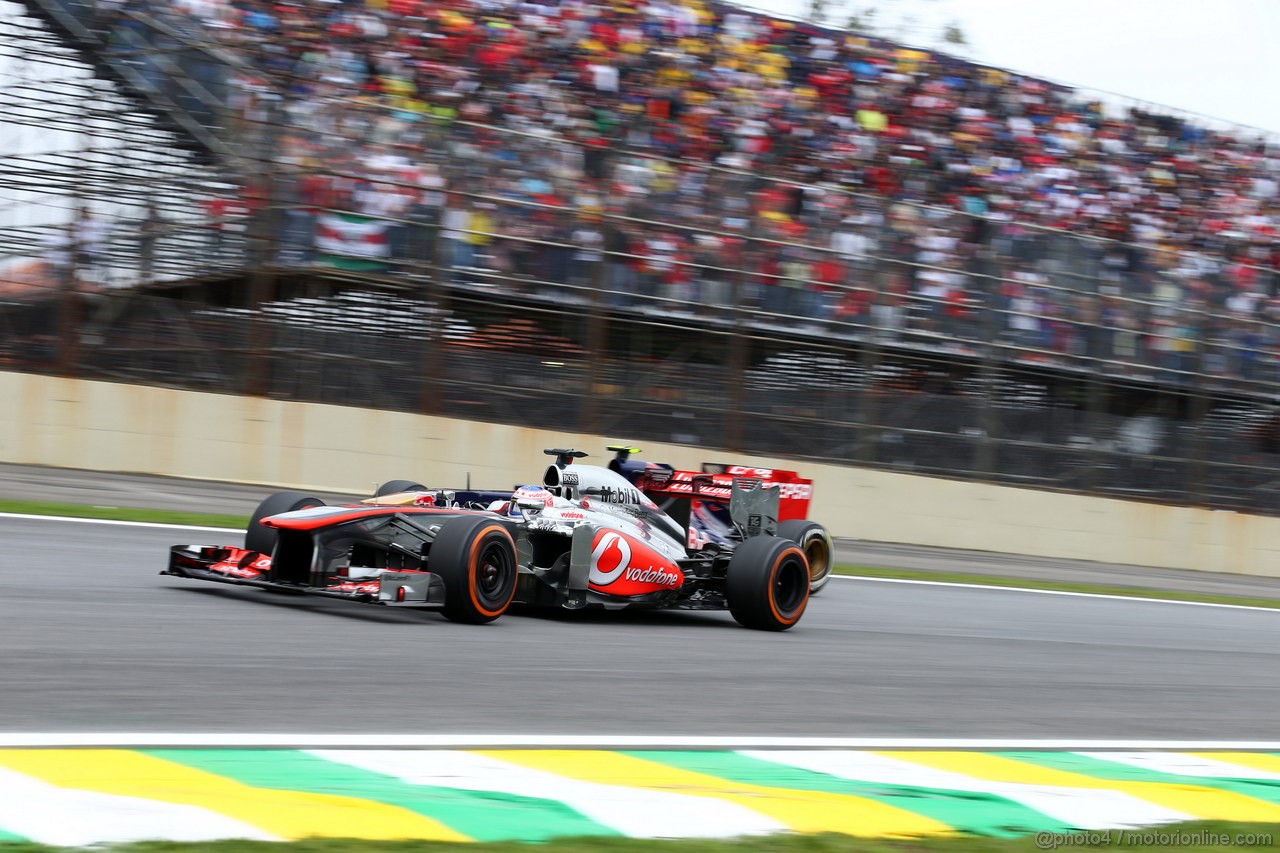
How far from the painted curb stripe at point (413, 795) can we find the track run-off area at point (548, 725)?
0.01 m

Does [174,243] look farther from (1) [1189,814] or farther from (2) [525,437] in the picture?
(1) [1189,814]

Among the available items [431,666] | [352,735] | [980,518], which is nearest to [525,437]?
[980,518]

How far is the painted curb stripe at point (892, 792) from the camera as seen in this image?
16.0 feet

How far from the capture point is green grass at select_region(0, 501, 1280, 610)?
12.1m

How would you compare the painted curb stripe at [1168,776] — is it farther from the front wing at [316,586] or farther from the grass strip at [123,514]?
the grass strip at [123,514]

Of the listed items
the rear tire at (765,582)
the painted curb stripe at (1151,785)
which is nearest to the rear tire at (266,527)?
the rear tire at (765,582)

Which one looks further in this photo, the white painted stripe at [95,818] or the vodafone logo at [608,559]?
the vodafone logo at [608,559]

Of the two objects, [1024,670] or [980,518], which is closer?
[1024,670]

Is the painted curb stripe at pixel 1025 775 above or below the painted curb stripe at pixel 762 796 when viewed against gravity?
below

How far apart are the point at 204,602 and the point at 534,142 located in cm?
1009

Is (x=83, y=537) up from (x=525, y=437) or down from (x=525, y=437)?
down

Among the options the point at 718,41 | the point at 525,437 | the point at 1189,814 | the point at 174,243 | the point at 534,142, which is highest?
the point at 718,41

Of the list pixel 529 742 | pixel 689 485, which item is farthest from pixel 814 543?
pixel 529 742

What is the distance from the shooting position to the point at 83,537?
10.4 metres
